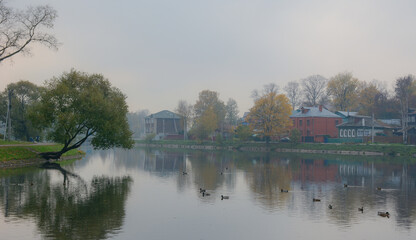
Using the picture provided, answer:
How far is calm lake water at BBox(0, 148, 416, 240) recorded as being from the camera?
88.4 ft

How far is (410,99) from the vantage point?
13338 centimetres

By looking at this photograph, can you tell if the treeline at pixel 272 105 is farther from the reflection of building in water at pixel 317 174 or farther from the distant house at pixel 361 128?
the reflection of building in water at pixel 317 174

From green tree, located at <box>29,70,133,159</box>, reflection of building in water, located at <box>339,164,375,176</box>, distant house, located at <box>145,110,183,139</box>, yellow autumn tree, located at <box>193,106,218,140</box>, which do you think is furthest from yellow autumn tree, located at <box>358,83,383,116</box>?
green tree, located at <box>29,70,133,159</box>

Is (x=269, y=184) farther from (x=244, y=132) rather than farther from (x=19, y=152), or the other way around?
(x=244, y=132)

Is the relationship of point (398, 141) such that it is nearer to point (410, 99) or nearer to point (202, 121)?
point (410, 99)

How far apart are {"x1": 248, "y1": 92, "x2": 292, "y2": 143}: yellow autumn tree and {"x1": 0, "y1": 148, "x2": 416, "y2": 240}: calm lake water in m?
66.5

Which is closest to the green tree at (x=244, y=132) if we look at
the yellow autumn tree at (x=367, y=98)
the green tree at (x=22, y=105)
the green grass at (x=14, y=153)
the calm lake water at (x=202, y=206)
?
the yellow autumn tree at (x=367, y=98)

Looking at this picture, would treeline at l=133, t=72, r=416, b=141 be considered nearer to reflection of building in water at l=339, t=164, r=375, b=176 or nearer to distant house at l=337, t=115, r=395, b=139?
distant house at l=337, t=115, r=395, b=139

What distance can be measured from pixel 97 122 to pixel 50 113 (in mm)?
7215

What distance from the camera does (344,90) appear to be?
6097 inches

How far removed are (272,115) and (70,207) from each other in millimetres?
96839

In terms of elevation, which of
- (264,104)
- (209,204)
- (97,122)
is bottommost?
(209,204)

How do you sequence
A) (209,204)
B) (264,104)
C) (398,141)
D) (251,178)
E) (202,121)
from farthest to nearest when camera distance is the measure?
(202,121) → (264,104) → (398,141) → (251,178) → (209,204)

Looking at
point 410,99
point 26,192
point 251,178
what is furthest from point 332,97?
point 26,192
